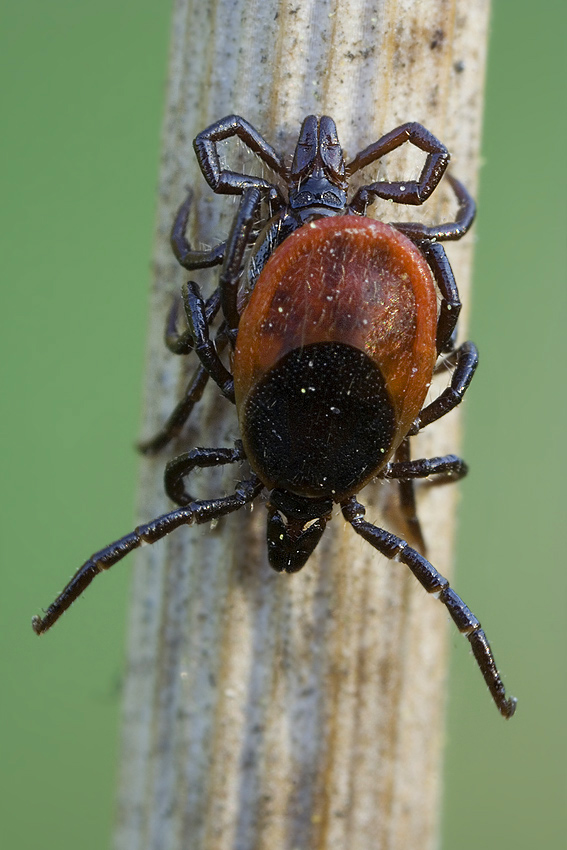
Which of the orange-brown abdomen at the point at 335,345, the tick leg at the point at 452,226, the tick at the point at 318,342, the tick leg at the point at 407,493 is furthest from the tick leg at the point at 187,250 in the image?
the tick leg at the point at 407,493

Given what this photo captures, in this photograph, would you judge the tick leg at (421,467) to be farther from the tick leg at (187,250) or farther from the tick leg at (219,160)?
the tick leg at (219,160)

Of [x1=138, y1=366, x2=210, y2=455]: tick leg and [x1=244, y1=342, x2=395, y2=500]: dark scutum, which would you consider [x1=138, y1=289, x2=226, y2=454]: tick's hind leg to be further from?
[x1=244, y1=342, x2=395, y2=500]: dark scutum

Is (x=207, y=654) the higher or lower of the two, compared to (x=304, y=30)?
lower

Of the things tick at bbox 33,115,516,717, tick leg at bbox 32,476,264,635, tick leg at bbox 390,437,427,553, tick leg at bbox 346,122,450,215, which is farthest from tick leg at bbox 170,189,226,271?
tick leg at bbox 390,437,427,553

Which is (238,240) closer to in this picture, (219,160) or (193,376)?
(219,160)

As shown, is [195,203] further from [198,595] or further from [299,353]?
[198,595]

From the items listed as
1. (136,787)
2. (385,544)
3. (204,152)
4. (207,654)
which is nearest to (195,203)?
(204,152)
